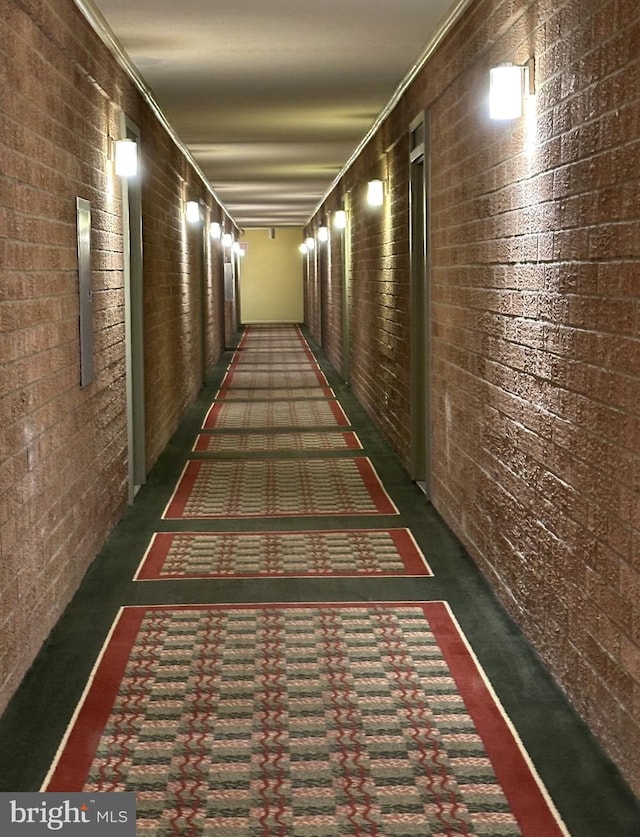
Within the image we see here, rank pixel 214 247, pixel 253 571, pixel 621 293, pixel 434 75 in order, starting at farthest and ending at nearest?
1. pixel 214 247
2. pixel 434 75
3. pixel 253 571
4. pixel 621 293

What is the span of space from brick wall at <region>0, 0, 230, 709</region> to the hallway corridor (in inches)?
12.6

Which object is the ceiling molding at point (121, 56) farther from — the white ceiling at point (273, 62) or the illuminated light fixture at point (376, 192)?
the illuminated light fixture at point (376, 192)

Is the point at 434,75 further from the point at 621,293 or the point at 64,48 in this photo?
the point at 621,293

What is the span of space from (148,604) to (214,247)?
13719mm

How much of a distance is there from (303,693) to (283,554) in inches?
79.8

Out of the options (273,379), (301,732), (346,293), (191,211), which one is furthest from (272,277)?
(301,732)

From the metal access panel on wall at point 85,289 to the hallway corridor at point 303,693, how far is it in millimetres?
1057

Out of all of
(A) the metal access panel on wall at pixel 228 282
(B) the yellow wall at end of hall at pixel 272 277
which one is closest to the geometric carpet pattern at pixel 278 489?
(A) the metal access panel on wall at pixel 228 282

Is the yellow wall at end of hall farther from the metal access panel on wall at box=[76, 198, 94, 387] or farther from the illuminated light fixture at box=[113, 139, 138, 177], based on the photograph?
the metal access panel on wall at box=[76, 198, 94, 387]

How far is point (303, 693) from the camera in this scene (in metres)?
4.18

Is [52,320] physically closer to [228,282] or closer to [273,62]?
[273,62]

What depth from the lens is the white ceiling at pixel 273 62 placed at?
5.91m

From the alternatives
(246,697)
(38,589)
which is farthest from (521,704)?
(38,589)

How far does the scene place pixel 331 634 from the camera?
192 inches
